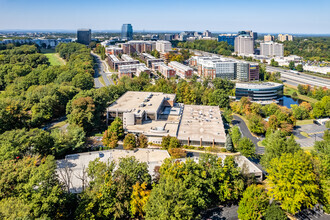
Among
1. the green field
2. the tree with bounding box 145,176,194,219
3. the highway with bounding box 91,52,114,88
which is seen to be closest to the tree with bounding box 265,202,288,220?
the tree with bounding box 145,176,194,219

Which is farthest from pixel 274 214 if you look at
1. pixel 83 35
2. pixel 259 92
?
pixel 83 35

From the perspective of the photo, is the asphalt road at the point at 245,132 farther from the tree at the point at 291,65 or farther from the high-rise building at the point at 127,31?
the high-rise building at the point at 127,31

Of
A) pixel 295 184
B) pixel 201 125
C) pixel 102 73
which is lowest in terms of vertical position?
pixel 295 184

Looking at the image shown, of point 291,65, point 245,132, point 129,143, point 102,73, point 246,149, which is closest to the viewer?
point 246,149

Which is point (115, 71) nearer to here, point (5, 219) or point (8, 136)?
point (8, 136)

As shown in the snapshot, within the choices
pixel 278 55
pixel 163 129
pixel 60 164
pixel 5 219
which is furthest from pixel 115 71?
pixel 278 55

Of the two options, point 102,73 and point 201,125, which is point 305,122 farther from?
point 102,73

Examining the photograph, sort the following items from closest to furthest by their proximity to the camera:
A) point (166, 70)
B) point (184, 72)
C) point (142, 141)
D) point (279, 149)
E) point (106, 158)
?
point (279, 149) → point (106, 158) → point (142, 141) → point (166, 70) → point (184, 72)

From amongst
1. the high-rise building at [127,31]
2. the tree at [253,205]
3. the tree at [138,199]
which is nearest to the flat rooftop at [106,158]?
the tree at [138,199]
